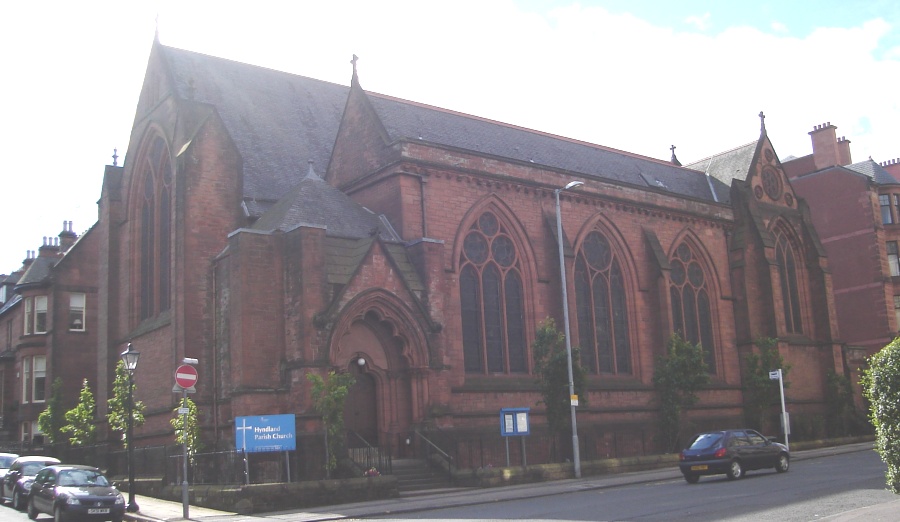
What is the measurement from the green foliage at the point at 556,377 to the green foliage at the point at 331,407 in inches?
339

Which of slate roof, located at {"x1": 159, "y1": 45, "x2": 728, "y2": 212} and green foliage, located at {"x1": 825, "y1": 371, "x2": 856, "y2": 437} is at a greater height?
slate roof, located at {"x1": 159, "y1": 45, "x2": 728, "y2": 212}

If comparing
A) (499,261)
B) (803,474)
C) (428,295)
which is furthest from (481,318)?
(803,474)

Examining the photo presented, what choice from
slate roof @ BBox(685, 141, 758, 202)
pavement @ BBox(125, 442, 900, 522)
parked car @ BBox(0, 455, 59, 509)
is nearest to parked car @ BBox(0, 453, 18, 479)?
parked car @ BBox(0, 455, 59, 509)

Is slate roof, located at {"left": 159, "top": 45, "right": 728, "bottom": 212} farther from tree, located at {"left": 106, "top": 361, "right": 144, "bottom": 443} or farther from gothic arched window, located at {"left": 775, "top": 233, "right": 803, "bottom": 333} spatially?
→ gothic arched window, located at {"left": 775, "top": 233, "right": 803, "bottom": 333}

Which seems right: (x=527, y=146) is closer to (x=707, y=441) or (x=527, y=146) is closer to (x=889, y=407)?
(x=707, y=441)

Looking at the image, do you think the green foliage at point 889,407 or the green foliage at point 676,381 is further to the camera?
the green foliage at point 676,381

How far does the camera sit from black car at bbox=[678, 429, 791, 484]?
25047 mm

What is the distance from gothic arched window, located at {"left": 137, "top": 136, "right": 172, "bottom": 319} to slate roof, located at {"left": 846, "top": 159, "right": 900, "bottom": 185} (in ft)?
136

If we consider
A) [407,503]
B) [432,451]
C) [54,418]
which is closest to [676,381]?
[432,451]

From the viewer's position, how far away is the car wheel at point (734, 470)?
25.2 metres

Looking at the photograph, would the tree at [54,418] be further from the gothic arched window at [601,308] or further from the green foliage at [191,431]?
the gothic arched window at [601,308]

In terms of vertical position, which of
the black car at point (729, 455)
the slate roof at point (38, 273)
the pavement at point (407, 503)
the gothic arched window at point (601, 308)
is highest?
the slate roof at point (38, 273)

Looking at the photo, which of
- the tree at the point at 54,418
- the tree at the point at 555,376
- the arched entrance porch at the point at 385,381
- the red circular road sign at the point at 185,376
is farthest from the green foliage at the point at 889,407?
the tree at the point at 54,418

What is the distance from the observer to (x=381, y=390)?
29766 millimetres
